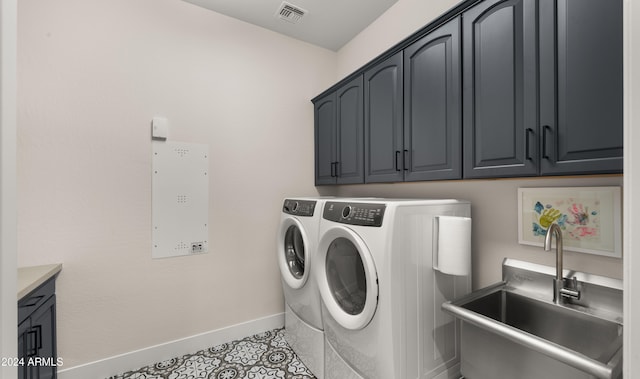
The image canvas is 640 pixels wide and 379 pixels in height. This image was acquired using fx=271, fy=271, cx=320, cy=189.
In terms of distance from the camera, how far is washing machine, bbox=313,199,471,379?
1213mm

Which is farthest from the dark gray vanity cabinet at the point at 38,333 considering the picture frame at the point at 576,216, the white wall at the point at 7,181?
the picture frame at the point at 576,216

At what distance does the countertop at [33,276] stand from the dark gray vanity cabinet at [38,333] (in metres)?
0.03

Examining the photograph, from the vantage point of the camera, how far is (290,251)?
2.10 m

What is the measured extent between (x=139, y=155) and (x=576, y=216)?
2.53 metres

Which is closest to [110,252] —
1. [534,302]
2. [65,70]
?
[65,70]

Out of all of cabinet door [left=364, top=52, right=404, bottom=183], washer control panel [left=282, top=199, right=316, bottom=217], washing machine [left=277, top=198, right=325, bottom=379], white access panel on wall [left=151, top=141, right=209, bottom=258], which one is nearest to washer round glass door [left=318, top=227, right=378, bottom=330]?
washing machine [left=277, top=198, right=325, bottom=379]

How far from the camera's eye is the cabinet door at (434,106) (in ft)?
4.42

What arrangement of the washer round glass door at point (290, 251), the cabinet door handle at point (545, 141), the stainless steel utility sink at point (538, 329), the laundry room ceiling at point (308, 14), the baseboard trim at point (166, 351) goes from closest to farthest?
the stainless steel utility sink at point (538, 329) → the cabinet door handle at point (545, 141) → the baseboard trim at point (166, 351) → the washer round glass door at point (290, 251) → the laundry room ceiling at point (308, 14)

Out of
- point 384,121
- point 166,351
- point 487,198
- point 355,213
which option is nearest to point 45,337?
point 166,351

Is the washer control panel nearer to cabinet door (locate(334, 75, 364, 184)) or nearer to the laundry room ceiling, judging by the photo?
cabinet door (locate(334, 75, 364, 184))

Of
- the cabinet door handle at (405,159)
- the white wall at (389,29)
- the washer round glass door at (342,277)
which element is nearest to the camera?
the washer round glass door at (342,277)

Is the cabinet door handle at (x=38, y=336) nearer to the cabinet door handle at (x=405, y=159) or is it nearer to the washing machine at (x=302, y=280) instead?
the washing machine at (x=302, y=280)

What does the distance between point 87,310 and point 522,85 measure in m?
2.70

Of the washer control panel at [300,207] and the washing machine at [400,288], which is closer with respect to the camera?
the washing machine at [400,288]
